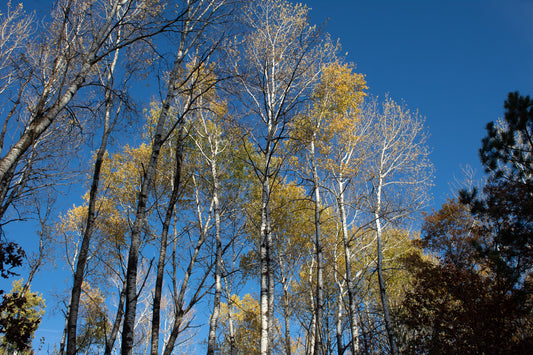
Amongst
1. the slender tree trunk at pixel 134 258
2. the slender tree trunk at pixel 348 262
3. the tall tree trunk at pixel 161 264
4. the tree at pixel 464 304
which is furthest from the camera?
the slender tree trunk at pixel 348 262

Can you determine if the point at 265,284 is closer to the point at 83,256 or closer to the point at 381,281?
the point at 83,256

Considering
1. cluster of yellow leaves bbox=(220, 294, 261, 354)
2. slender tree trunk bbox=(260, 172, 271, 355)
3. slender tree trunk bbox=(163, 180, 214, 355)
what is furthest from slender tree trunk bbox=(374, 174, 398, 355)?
cluster of yellow leaves bbox=(220, 294, 261, 354)

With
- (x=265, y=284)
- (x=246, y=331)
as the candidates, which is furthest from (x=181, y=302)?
(x=246, y=331)

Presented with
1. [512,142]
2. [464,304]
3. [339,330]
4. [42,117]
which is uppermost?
[512,142]

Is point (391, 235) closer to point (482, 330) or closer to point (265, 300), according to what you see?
point (482, 330)

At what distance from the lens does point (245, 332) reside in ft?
55.1

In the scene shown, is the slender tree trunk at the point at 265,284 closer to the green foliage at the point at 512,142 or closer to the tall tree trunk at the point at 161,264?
the tall tree trunk at the point at 161,264

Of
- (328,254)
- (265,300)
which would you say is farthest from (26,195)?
(328,254)

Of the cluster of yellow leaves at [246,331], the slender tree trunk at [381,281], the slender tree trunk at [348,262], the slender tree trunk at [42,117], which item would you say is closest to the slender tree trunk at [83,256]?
the slender tree trunk at [42,117]

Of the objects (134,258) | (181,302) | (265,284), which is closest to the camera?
(134,258)

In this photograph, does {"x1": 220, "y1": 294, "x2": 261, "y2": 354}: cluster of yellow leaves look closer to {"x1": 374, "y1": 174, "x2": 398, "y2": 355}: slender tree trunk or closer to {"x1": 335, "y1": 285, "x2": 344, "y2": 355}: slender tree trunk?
{"x1": 335, "y1": 285, "x2": 344, "y2": 355}: slender tree trunk

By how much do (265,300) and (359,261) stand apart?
1068 cm

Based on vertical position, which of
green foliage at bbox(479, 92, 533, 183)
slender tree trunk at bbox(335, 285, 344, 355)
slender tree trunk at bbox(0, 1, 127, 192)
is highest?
green foliage at bbox(479, 92, 533, 183)

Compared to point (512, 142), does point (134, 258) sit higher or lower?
lower
